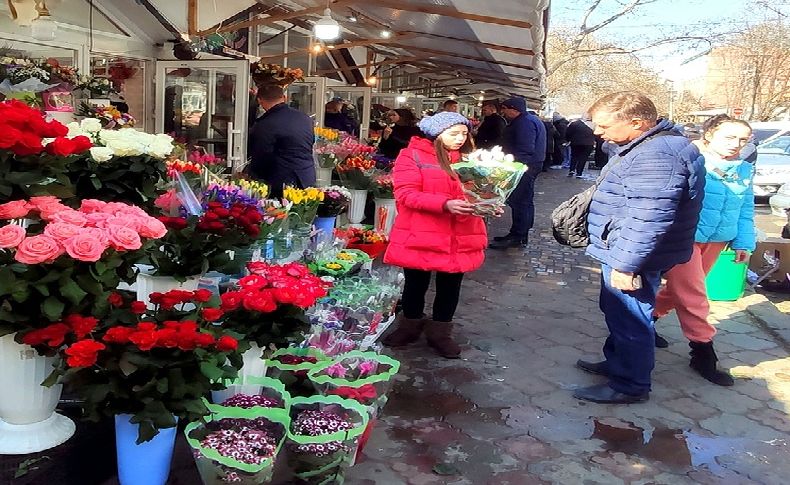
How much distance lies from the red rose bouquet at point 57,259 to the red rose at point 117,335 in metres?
0.14

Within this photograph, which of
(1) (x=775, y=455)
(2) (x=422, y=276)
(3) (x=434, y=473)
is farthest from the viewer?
(2) (x=422, y=276)

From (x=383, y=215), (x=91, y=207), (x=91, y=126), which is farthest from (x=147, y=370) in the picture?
(x=383, y=215)

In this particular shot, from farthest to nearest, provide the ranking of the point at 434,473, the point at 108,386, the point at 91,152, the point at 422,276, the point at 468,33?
the point at 468,33
the point at 422,276
the point at 434,473
the point at 91,152
the point at 108,386

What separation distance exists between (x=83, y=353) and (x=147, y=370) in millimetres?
220

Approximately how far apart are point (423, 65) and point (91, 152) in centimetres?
1154

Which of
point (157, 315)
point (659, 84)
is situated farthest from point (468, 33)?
point (659, 84)

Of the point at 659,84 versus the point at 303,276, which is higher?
the point at 659,84

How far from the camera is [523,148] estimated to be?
7672 mm

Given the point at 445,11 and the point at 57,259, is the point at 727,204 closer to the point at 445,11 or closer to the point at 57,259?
the point at 445,11

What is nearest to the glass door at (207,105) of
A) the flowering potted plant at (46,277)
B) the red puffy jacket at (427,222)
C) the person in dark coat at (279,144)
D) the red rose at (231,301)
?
the person in dark coat at (279,144)

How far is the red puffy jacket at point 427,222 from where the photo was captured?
400cm

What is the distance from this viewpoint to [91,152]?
2775mm

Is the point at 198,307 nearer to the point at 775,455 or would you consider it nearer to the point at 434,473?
the point at 434,473

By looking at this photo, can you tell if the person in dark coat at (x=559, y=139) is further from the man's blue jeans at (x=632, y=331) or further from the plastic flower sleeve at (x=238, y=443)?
the plastic flower sleeve at (x=238, y=443)
